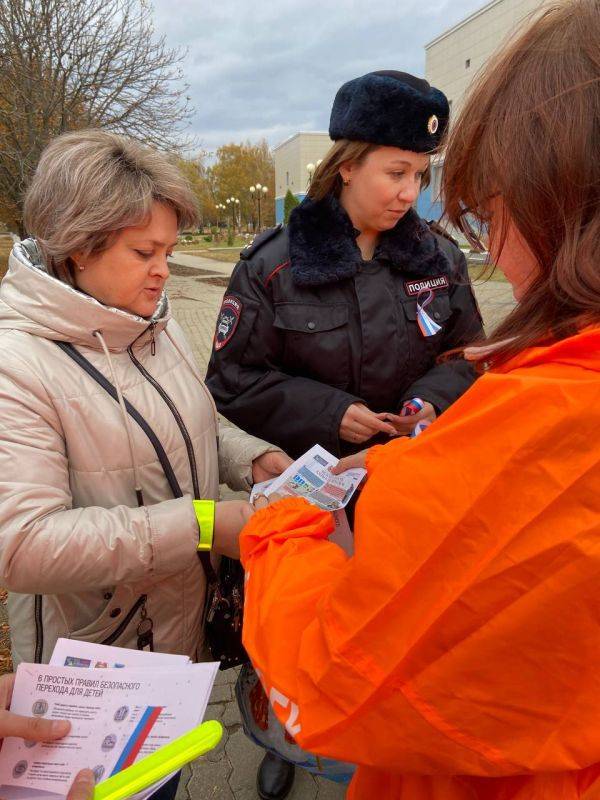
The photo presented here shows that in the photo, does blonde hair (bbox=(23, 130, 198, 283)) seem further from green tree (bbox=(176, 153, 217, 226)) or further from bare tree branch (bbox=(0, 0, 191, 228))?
bare tree branch (bbox=(0, 0, 191, 228))

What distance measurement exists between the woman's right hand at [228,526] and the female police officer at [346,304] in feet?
2.04

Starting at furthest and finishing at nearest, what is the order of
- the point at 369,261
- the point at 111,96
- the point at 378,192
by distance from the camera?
the point at 111,96 < the point at 369,261 < the point at 378,192

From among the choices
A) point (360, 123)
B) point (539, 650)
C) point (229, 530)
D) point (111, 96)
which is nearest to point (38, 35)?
point (111, 96)

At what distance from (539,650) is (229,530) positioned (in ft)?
2.96

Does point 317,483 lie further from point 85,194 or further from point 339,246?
point 85,194

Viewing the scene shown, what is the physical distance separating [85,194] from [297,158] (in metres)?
59.2

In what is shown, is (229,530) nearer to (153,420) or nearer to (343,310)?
(153,420)

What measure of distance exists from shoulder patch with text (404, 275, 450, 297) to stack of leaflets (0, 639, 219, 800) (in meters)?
1.45

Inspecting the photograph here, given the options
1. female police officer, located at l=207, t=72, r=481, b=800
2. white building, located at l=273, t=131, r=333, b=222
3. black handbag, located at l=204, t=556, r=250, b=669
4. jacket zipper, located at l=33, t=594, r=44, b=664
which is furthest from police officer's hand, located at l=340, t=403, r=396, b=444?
white building, located at l=273, t=131, r=333, b=222

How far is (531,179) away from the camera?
74cm

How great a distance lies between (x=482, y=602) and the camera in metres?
0.63

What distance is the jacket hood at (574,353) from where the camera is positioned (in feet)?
2.09

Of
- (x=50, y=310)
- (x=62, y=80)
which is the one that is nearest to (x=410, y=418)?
(x=50, y=310)

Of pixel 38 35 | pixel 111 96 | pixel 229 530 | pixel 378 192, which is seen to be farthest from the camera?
pixel 111 96
